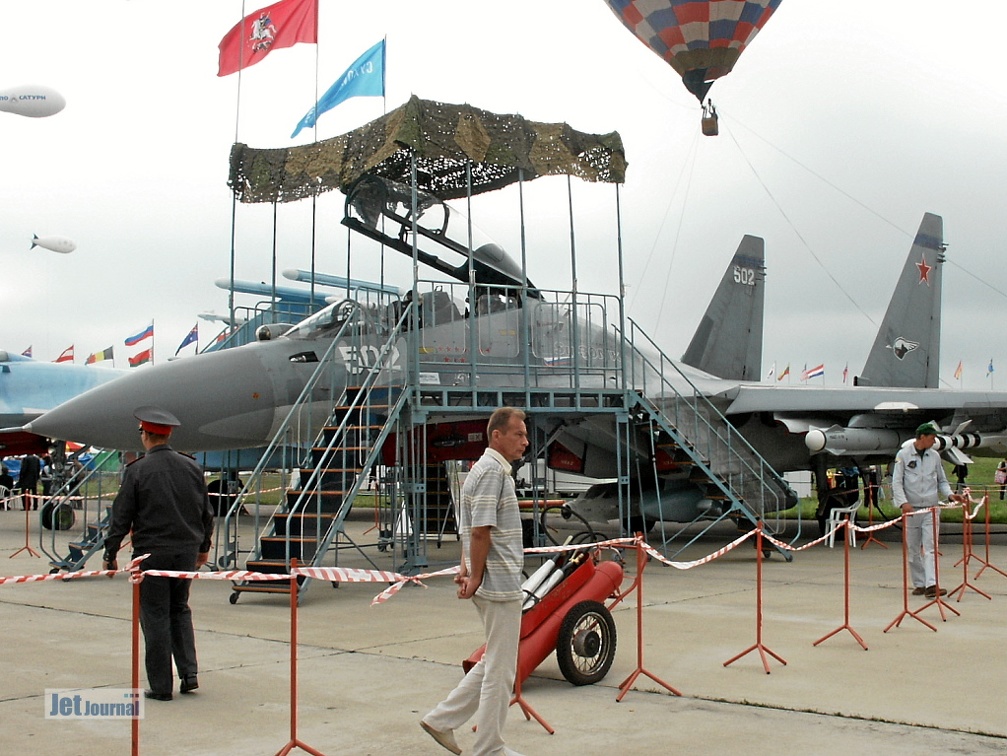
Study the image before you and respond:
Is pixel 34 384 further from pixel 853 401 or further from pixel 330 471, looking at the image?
pixel 853 401

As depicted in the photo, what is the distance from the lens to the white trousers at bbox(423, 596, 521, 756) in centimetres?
446

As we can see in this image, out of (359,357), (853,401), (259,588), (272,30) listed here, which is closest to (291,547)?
(259,588)

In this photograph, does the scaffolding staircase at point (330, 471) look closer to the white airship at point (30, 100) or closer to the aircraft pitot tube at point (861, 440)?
the aircraft pitot tube at point (861, 440)

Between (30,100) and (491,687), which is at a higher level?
(30,100)

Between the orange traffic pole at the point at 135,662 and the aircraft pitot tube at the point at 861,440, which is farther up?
the aircraft pitot tube at the point at 861,440

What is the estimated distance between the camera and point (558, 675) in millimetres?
6590

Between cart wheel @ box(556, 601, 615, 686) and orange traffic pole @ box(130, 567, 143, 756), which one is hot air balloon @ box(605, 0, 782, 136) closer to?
cart wheel @ box(556, 601, 615, 686)

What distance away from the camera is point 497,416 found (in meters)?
4.76

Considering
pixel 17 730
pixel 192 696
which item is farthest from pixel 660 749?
pixel 17 730

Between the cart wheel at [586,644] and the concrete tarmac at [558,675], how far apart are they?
4.0 inches

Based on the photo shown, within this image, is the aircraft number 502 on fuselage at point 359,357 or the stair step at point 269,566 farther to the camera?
the aircraft number 502 on fuselage at point 359,357

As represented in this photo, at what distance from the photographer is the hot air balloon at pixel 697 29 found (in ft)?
62.8

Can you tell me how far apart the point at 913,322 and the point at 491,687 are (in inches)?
760

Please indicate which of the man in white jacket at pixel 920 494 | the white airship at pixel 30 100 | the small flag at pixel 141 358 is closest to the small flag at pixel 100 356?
the small flag at pixel 141 358
